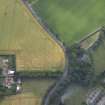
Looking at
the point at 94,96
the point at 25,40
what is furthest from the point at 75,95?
the point at 25,40

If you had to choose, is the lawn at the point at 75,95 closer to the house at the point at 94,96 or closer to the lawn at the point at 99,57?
the house at the point at 94,96

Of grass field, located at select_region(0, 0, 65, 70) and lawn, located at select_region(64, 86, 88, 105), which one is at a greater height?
grass field, located at select_region(0, 0, 65, 70)

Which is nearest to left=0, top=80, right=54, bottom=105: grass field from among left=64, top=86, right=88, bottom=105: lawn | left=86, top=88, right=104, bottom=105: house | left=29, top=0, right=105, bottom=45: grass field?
left=64, top=86, right=88, bottom=105: lawn

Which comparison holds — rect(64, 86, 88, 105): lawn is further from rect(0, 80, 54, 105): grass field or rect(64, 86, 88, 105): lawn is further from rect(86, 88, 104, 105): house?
rect(0, 80, 54, 105): grass field

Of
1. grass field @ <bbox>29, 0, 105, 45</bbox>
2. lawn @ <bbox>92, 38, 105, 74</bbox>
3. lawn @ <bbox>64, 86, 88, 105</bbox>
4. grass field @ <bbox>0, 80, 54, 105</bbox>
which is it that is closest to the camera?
grass field @ <bbox>0, 80, 54, 105</bbox>

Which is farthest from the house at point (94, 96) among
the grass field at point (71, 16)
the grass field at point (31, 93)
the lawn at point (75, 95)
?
the grass field at point (71, 16)

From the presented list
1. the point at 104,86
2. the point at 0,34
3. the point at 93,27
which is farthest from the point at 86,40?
the point at 0,34
